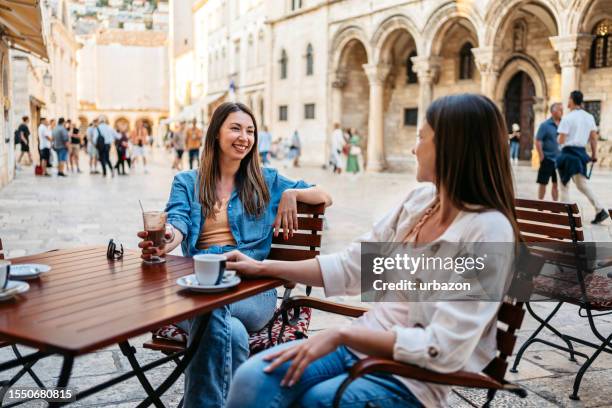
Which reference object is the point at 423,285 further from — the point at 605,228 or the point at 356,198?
the point at 356,198

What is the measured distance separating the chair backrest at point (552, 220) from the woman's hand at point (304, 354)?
76.1 inches

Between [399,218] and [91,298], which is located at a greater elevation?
[399,218]

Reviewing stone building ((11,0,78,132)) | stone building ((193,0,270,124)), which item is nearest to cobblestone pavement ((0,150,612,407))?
stone building ((11,0,78,132))

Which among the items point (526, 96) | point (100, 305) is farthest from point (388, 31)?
point (100, 305)

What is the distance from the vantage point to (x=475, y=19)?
19797mm

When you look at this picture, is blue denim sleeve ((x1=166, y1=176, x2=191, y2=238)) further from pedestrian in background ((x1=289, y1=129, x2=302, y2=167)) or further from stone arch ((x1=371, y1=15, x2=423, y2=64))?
pedestrian in background ((x1=289, y1=129, x2=302, y2=167))

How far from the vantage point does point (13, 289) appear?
6.87ft

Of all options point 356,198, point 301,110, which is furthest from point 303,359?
point 301,110

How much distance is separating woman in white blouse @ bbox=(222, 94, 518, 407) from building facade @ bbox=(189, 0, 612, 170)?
54.7ft

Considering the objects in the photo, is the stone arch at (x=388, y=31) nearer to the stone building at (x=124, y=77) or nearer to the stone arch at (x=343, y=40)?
the stone arch at (x=343, y=40)

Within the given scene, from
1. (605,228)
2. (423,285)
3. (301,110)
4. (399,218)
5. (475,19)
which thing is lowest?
(605,228)

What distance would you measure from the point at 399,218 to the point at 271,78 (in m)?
29.7

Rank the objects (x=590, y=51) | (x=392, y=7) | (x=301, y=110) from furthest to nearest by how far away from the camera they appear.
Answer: (x=301, y=110) < (x=392, y=7) < (x=590, y=51)

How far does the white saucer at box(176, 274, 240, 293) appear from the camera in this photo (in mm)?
2217
